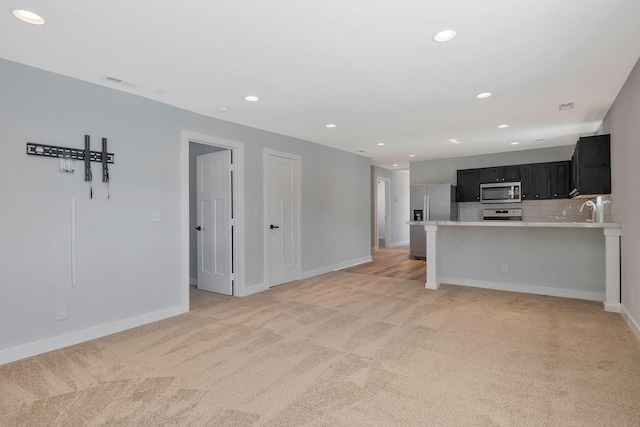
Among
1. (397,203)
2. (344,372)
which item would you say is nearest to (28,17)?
(344,372)

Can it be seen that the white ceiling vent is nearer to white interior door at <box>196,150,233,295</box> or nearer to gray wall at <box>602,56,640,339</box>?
white interior door at <box>196,150,233,295</box>

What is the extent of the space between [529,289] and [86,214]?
562 cm

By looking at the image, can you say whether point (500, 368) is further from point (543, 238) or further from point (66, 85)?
point (66, 85)

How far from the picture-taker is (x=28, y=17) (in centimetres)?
222

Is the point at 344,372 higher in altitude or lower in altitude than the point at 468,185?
lower

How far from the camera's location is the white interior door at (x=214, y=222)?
4.94 m

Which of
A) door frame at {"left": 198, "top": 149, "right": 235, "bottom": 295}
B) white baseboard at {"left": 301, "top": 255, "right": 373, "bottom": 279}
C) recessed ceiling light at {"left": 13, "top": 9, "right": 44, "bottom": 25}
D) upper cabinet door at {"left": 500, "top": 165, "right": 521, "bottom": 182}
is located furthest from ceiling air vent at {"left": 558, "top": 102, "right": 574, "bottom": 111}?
recessed ceiling light at {"left": 13, "top": 9, "right": 44, "bottom": 25}

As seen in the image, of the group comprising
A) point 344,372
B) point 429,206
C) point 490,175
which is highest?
point 490,175

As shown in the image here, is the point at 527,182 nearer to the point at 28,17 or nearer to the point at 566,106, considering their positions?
the point at 566,106

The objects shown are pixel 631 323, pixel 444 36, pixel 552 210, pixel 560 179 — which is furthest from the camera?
pixel 552 210

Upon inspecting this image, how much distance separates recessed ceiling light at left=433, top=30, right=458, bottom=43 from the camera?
7.88ft

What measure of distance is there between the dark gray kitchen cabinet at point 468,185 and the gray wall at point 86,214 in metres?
5.08

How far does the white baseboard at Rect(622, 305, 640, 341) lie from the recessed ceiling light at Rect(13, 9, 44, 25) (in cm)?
530

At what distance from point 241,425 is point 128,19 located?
2.57 metres
